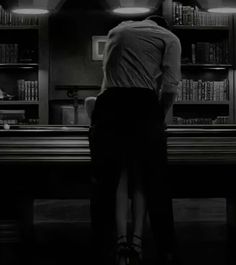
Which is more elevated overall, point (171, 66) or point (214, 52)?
point (214, 52)

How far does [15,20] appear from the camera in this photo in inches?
232

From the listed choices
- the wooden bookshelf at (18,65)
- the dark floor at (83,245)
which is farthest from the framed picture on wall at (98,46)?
the dark floor at (83,245)

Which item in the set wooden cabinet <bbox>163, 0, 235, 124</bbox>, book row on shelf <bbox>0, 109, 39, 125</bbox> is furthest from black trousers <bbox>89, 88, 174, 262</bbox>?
wooden cabinet <bbox>163, 0, 235, 124</bbox>

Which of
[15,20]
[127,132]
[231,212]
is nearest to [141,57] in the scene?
[127,132]

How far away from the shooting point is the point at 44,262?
118 inches

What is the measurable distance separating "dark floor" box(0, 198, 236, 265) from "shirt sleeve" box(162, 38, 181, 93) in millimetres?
900

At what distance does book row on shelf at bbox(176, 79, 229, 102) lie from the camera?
5.96 meters

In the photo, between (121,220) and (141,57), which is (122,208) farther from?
(141,57)

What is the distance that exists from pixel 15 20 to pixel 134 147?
355 cm

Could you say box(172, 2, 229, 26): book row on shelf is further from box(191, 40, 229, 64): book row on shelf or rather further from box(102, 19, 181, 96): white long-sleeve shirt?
box(102, 19, 181, 96): white long-sleeve shirt

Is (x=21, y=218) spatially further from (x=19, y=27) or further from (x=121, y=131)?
(x=19, y=27)

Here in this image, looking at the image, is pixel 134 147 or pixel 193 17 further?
pixel 193 17

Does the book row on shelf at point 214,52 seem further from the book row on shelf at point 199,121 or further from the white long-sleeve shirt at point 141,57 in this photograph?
the white long-sleeve shirt at point 141,57

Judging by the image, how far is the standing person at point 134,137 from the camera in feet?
8.98
